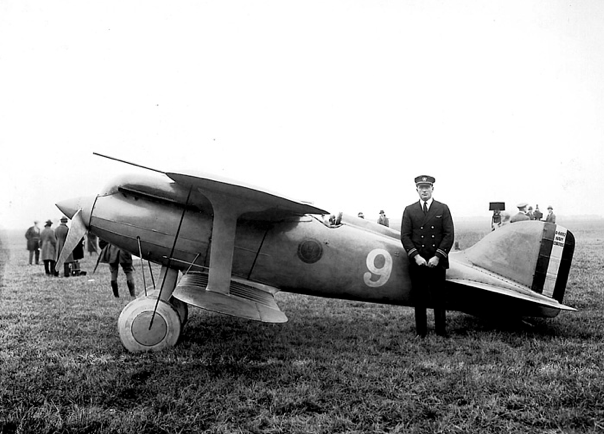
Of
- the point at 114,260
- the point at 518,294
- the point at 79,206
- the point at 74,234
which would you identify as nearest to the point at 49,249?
the point at 114,260

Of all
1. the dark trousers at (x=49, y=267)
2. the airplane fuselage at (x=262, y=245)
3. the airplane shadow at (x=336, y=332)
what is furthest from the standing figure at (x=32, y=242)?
the airplane fuselage at (x=262, y=245)

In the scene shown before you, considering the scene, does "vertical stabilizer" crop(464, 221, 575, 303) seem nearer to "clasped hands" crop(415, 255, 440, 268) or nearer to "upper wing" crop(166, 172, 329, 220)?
"clasped hands" crop(415, 255, 440, 268)

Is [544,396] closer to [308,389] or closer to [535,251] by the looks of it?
[308,389]

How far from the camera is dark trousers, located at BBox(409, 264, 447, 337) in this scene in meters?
5.50

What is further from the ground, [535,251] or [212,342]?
[535,251]

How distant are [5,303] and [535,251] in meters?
8.98

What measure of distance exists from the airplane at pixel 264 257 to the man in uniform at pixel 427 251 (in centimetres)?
25

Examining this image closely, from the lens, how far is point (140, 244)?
17.2ft

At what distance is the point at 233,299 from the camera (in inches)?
180

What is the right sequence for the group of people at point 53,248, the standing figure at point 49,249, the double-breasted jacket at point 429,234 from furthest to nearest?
the standing figure at point 49,249 < the group of people at point 53,248 < the double-breasted jacket at point 429,234

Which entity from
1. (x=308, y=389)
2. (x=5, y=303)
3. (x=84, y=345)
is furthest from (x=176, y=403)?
(x=5, y=303)

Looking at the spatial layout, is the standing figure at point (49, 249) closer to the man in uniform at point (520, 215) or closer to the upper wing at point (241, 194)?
the upper wing at point (241, 194)

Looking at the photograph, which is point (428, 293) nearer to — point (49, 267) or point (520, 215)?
point (520, 215)

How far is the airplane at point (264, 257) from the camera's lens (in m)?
4.68
